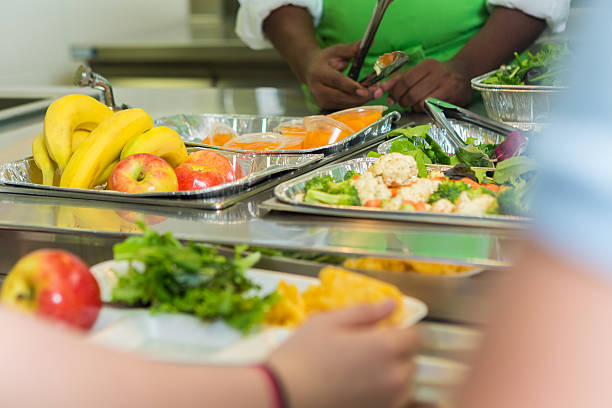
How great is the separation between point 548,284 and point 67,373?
0.31 m

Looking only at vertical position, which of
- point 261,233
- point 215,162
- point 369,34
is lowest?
point 261,233

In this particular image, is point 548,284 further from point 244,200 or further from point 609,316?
point 244,200

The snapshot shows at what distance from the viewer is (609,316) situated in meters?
0.31

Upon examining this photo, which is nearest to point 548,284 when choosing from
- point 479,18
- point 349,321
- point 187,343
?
point 349,321

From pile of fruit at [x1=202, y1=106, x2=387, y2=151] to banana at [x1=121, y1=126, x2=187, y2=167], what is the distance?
0.18 meters

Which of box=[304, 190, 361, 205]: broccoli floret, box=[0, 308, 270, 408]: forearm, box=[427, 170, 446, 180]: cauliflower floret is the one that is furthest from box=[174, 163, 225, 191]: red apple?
box=[0, 308, 270, 408]: forearm

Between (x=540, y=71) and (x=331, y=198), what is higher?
(x=540, y=71)

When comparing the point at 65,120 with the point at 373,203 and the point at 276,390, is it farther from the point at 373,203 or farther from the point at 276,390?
the point at 276,390

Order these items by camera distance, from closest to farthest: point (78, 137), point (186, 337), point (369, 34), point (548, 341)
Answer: point (548, 341) < point (186, 337) < point (78, 137) < point (369, 34)

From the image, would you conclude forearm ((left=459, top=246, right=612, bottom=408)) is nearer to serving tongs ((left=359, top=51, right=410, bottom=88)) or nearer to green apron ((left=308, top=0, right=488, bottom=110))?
serving tongs ((left=359, top=51, right=410, bottom=88))

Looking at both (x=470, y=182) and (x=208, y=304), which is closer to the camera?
(x=208, y=304)

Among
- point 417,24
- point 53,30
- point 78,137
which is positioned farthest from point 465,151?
point 53,30

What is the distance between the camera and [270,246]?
28.7 inches

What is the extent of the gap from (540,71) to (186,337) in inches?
43.8
